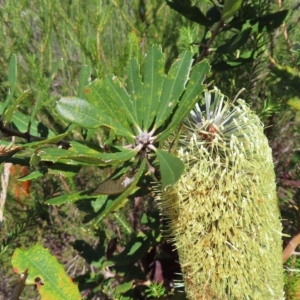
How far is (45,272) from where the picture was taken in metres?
0.88

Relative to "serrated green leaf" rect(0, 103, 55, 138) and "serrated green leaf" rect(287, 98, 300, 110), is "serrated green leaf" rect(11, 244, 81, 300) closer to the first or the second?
"serrated green leaf" rect(0, 103, 55, 138)

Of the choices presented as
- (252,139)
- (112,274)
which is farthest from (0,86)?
(252,139)

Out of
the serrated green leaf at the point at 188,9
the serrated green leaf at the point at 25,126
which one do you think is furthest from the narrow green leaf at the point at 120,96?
the serrated green leaf at the point at 188,9

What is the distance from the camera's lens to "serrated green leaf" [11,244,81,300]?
34.2 inches

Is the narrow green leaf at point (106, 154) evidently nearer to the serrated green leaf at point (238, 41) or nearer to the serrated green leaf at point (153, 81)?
the serrated green leaf at point (153, 81)

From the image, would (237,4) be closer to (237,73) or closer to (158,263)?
(237,73)

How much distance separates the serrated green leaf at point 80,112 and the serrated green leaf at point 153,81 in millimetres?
92

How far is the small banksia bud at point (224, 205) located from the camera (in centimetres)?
72

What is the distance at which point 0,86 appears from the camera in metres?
1.61

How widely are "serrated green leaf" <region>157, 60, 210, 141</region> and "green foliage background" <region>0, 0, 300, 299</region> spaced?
0.27 metres

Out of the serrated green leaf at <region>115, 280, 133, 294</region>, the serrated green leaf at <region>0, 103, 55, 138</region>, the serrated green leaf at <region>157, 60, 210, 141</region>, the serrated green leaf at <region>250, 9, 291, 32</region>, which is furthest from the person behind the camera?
the serrated green leaf at <region>115, 280, 133, 294</region>

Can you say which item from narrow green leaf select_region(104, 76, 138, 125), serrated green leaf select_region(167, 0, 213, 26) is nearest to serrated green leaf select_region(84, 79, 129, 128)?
narrow green leaf select_region(104, 76, 138, 125)

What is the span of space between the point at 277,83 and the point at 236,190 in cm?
40

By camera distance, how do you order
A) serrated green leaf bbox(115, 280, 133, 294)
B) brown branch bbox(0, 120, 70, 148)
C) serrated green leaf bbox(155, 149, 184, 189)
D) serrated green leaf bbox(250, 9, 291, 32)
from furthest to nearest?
serrated green leaf bbox(115, 280, 133, 294) < serrated green leaf bbox(250, 9, 291, 32) < brown branch bbox(0, 120, 70, 148) < serrated green leaf bbox(155, 149, 184, 189)
